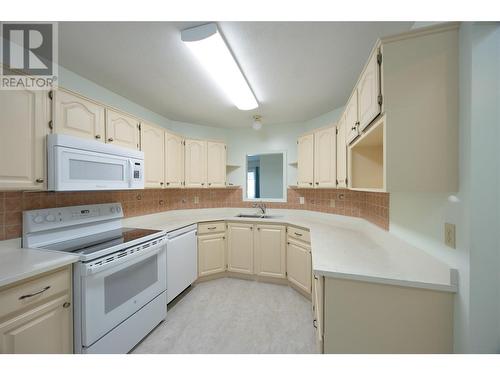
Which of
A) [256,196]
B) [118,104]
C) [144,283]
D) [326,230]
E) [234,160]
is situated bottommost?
[144,283]

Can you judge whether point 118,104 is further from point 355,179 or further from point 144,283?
point 355,179

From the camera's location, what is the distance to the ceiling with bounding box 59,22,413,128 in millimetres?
1294

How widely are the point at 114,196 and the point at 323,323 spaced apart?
233 centimetres

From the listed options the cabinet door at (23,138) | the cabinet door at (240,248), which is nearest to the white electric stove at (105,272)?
the cabinet door at (23,138)

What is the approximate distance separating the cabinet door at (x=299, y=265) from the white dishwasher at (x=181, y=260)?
1229 mm

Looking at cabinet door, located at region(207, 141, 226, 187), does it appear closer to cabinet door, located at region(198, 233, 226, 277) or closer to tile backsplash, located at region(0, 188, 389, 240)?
tile backsplash, located at region(0, 188, 389, 240)

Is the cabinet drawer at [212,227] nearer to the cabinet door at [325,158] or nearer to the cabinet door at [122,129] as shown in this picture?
the cabinet door at [122,129]

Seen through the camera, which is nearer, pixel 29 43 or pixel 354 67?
pixel 29 43

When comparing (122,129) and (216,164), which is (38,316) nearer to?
(122,129)

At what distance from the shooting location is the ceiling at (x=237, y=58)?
1.29 meters

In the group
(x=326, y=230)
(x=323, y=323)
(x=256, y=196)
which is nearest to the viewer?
(x=323, y=323)
